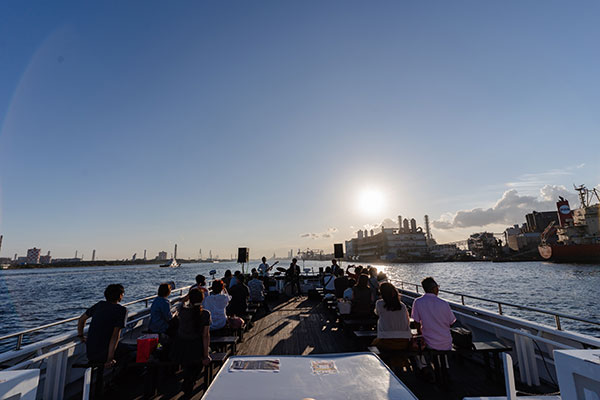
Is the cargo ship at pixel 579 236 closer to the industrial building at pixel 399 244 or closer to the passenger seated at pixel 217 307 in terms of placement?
the industrial building at pixel 399 244

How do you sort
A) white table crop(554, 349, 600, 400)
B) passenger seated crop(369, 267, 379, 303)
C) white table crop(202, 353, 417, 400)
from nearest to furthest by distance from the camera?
white table crop(554, 349, 600, 400)
white table crop(202, 353, 417, 400)
passenger seated crop(369, 267, 379, 303)

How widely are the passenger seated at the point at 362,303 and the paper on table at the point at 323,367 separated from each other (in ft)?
15.6

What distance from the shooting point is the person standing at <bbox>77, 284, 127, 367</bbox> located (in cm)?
380

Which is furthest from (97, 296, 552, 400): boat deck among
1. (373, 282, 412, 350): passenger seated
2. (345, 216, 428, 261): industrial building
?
(345, 216, 428, 261): industrial building

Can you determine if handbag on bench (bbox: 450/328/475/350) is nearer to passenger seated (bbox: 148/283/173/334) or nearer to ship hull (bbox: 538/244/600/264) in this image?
passenger seated (bbox: 148/283/173/334)

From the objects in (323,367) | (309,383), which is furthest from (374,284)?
(309,383)

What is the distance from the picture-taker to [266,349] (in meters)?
6.34

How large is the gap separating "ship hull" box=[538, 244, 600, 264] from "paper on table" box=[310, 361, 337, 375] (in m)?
80.6

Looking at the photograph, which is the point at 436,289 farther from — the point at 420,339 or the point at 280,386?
the point at 280,386

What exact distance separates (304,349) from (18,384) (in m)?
5.69

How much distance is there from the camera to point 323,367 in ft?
6.81

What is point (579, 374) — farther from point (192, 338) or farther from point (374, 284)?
point (374, 284)

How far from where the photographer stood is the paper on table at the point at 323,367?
1.99 metres

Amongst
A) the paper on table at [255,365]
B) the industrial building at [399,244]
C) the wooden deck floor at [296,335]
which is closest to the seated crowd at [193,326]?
the paper on table at [255,365]
